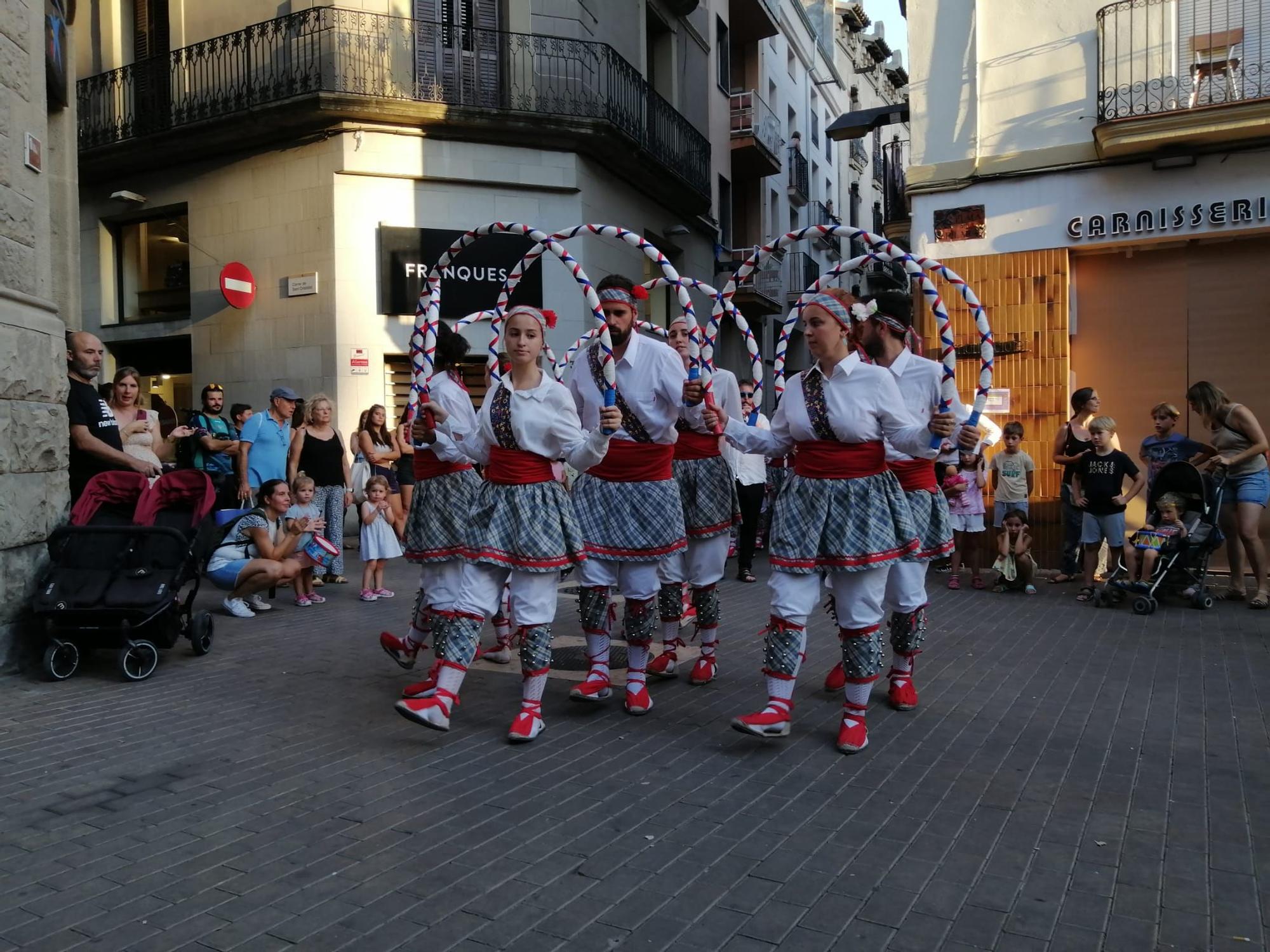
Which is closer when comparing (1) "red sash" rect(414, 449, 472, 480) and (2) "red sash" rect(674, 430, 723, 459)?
(1) "red sash" rect(414, 449, 472, 480)

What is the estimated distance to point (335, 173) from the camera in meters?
15.2

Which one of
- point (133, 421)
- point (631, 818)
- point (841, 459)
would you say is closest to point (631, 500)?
point (841, 459)

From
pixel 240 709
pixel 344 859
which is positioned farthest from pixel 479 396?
pixel 344 859

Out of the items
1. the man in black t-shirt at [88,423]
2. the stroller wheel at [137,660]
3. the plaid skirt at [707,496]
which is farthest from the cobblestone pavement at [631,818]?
the man in black t-shirt at [88,423]

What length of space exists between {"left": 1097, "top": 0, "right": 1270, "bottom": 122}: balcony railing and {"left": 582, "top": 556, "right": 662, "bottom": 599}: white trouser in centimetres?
896

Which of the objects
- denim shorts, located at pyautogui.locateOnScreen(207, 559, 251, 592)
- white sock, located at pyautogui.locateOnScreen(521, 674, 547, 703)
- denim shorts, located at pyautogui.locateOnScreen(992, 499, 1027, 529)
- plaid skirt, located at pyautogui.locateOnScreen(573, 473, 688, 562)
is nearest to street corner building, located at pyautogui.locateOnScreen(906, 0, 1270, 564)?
denim shorts, located at pyautogui.locateOnScreen(992, 499, 1027, 529)

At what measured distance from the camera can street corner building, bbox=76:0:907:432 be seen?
49.8 feet

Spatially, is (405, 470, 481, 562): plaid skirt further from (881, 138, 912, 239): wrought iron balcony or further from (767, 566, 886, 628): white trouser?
(881, 138, 912, 239): wrought iron balcony

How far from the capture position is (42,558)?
6.55 metres

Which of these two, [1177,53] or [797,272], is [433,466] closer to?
[1177,53]

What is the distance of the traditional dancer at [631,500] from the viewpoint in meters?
5.58

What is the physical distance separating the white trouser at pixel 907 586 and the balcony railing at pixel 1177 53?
8.18 meters

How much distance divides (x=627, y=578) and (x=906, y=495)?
1.63 m

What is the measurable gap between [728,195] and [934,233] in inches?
501
